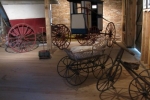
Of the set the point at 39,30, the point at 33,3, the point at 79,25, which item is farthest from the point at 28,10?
the point at 79,25

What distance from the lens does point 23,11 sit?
7137mm

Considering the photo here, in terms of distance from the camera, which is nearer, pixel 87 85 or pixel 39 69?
pixel 87 85

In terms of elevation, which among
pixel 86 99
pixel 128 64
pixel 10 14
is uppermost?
pixel 10 14

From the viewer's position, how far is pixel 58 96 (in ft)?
9.48

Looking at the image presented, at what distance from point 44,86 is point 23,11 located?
14.8 feet

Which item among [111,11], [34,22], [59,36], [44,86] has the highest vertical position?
[111,11]

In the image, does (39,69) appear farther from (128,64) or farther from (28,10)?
(28,10)

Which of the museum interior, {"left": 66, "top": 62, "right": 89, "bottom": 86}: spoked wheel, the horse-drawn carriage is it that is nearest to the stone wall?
the museum interior

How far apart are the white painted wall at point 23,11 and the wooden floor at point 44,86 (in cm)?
293

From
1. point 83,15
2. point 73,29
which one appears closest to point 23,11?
point 73,29

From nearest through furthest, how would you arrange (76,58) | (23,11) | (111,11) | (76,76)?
(76,58)
(76,76)
(23,11)
(111,11)

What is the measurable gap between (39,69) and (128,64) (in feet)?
7.22

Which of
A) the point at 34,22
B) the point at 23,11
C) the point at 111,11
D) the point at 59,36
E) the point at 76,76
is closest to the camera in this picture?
the point at 76,76

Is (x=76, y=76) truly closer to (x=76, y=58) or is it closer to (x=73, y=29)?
(x=76, y=58)
